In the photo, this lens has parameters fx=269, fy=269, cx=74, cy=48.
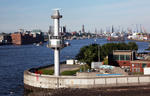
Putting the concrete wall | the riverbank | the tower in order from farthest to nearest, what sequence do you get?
the tower < the concrete wall < the riverbank

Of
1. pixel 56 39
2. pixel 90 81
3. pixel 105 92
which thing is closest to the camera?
pixel 105 92

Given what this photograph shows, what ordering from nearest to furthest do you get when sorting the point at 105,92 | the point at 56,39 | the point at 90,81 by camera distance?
the point at 105,92, the point at 90,81, the point at 56,39

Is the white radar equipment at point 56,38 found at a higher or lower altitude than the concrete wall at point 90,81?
higher

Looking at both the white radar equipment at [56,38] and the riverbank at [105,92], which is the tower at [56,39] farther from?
the riverbank at [105,92]

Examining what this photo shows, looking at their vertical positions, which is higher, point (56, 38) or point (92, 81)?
point (56, 38)

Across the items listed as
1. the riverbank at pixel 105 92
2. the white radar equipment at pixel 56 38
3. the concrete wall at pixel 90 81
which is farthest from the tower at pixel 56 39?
the riverbank at pixel 105 92

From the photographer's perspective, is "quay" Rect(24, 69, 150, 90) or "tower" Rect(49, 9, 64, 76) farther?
"tower" Rect(49, 9, 64, 76)

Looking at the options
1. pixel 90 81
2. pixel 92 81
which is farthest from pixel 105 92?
pixel 90 81

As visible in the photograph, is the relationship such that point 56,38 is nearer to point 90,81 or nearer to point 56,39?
point 56,39

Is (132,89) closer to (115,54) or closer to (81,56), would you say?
(115,54)

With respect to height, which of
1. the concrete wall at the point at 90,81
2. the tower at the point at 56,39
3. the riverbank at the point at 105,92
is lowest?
the riverbank at the point at 105,92

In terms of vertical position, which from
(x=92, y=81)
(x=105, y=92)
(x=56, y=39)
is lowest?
(x=105, y=92)

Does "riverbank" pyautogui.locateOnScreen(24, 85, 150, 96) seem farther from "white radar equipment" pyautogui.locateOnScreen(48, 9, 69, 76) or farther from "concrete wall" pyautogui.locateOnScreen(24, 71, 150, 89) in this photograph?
"white radar equipment" pyautogui.locateOnScreen(48, 9, 69, 76)

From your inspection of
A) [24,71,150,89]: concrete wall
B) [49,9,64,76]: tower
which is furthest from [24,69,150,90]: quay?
[49,9,64,76]: tower
